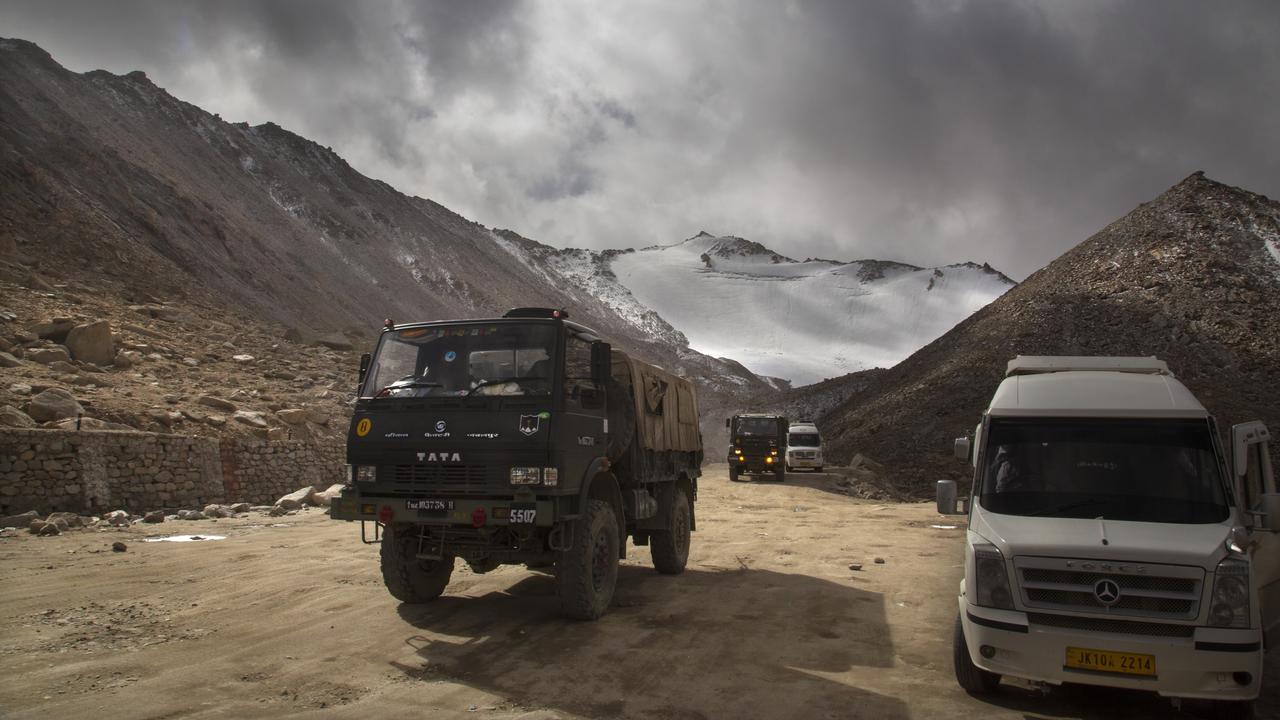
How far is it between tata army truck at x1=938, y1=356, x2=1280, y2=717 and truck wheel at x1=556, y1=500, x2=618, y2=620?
3.30m

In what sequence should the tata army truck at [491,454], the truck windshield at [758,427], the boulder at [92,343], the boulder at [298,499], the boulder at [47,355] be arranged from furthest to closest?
1. the truck windshield at [758,427]
2. the boulder at [92,343]
3. the boulder at [47,355]
4. the boulder at [298,499]
5. the tata army truck at [491,454]

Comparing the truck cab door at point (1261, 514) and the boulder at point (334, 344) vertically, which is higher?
the boulder at point (334, 344)

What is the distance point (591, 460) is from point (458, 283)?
6671 cm

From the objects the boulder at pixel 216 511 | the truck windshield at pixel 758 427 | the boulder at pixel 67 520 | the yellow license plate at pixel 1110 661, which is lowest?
the yellow license plate at pixel 1110 661

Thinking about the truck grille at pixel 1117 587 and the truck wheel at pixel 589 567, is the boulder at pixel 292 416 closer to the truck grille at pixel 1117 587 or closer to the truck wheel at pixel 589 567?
the truck wheel at pixel 589 567

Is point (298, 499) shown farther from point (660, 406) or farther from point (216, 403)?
point (660, 406)

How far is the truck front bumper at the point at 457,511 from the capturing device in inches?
293

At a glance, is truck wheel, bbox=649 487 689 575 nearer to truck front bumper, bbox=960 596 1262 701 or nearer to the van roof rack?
the van roof rack

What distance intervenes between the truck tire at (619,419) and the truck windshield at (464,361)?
44.0 inches

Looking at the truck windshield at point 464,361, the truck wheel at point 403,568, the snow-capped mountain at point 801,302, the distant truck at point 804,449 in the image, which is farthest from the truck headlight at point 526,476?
the snow-capped mountain at point 801,302

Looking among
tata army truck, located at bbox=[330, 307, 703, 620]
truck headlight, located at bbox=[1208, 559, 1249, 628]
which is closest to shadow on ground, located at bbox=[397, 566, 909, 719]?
tata army truck, located at bbox=[330, 307, 703, 620]

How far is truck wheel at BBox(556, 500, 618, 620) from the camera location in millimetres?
7969

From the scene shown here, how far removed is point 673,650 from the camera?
24.3 feet

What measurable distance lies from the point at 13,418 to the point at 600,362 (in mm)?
12565
